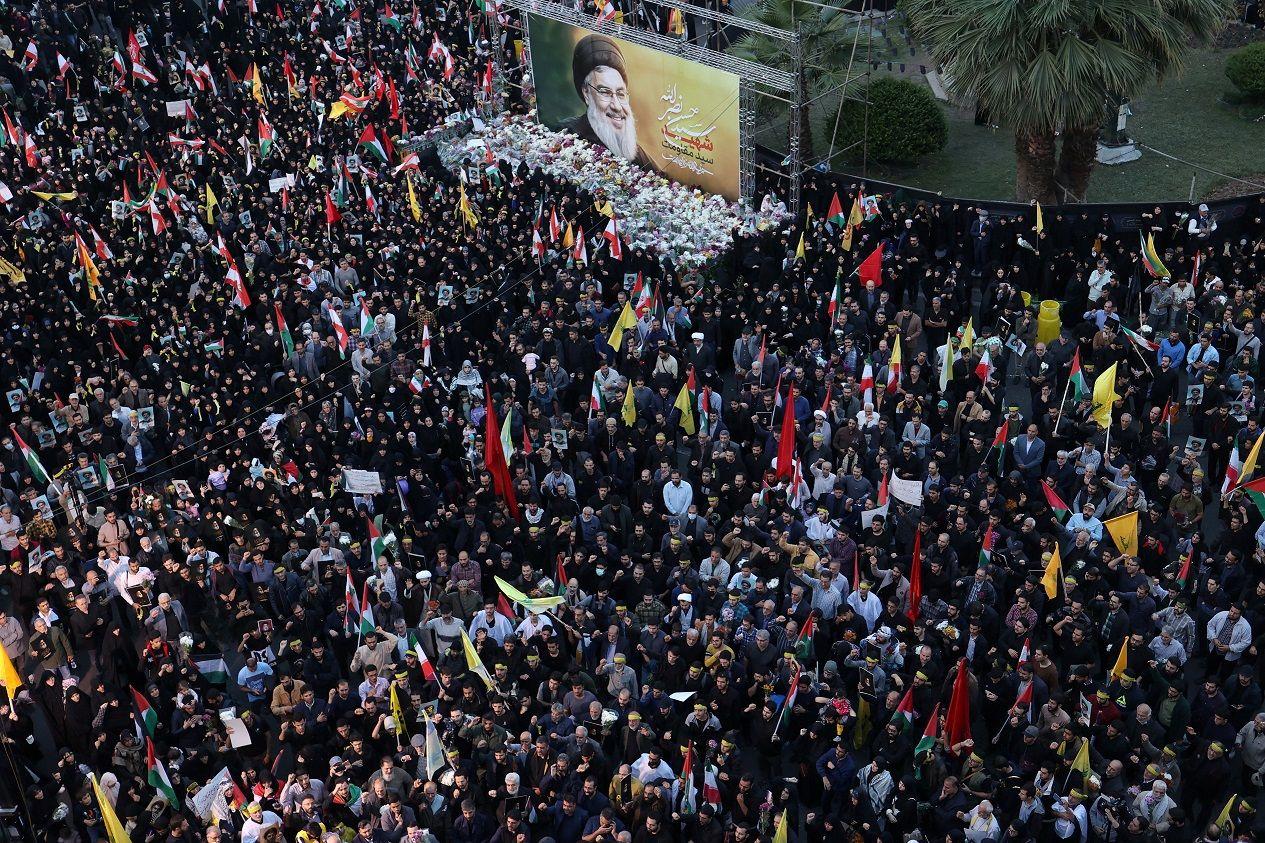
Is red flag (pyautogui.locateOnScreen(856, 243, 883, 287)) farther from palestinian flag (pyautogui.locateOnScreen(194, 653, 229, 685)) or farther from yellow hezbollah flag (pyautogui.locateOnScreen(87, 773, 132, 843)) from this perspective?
yellow hezbollah flag (pyautogui.locateOnScreen(87, 773, 132, 843))

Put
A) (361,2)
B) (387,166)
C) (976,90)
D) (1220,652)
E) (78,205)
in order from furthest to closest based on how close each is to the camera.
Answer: (361,2) → (387,166) → (78,205) → (976,90) → (1220,652)

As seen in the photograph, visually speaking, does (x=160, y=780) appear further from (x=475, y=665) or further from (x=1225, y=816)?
(x=1225, y=816)

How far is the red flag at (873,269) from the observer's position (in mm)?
19734

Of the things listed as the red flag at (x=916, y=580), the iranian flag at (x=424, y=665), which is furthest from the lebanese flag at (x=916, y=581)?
the iranian flag at (x=424, y=665)

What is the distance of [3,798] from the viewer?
13.3 m

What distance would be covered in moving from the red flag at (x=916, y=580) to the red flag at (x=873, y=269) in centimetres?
653

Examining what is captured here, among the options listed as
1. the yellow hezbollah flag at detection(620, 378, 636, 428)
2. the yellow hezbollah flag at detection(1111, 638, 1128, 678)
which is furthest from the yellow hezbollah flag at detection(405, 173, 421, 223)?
the yellow hezbollah flag at detection(1111, 638, 1128, 678)

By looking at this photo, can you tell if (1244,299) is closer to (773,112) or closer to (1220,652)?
(1220,652)

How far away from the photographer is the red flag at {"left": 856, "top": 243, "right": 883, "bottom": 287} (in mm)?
19734

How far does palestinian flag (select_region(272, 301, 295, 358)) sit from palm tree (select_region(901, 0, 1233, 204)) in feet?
35.2

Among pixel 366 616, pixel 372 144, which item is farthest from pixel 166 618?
pixel 372 144

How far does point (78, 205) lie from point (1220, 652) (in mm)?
19159

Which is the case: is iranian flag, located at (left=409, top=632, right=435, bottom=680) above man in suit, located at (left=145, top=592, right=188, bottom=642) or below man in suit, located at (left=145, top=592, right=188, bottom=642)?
above

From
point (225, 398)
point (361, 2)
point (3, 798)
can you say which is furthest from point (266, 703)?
point (361, 2)
